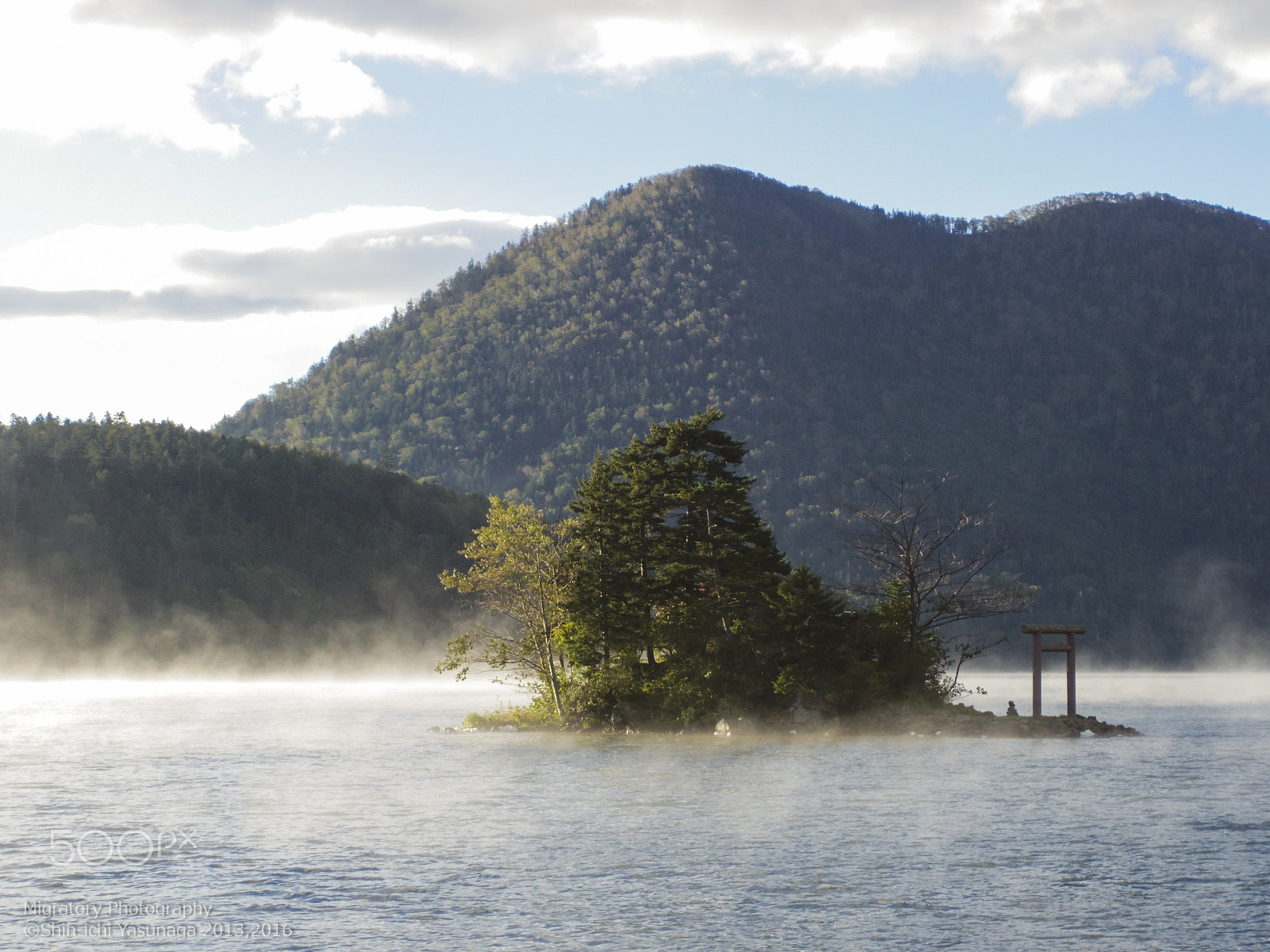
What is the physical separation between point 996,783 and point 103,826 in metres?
31.2

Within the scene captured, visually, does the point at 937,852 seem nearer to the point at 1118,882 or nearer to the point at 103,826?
the point at 1118,882

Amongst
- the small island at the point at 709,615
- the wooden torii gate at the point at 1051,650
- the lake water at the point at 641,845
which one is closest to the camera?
the lake water at the point at 641,845

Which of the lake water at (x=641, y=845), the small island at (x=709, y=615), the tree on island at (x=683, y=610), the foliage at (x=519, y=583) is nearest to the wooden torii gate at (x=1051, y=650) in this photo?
the small island at (x=709, y=615)

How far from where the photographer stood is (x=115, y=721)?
95.5 m

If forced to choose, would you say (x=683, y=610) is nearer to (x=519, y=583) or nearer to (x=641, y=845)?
(x=519, y=583)

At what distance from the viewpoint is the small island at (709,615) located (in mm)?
72812

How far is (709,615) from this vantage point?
74.5m

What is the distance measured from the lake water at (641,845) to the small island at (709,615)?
12.5ft

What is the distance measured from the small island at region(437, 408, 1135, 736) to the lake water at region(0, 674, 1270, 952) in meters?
3.80

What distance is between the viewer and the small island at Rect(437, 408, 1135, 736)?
72812mm

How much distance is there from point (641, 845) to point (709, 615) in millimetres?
36029

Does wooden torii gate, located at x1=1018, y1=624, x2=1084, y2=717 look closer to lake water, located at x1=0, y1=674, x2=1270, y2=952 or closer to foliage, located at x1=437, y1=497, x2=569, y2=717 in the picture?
lake water, located at x1=0, y1=674, x2=1270, y2=952

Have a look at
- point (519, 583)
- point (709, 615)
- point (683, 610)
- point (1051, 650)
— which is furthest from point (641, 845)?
point (1051, 650)

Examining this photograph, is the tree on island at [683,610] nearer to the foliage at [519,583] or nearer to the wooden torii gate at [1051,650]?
the foliage at [519,583]
